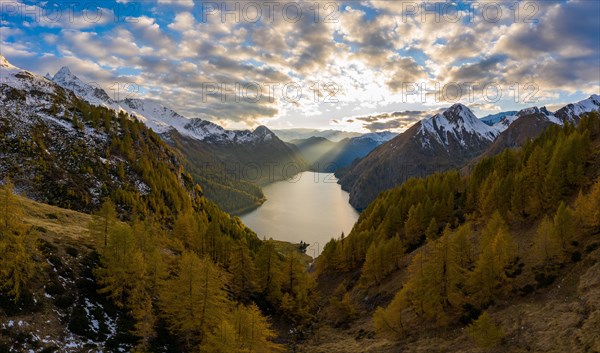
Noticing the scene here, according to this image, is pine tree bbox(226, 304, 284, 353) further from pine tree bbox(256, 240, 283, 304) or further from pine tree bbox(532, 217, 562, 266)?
pine tree bbox(532, 217, 562, 266)

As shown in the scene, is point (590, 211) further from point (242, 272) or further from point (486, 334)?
point (242, 272)

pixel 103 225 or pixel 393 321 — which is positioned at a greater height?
pixel 103 225

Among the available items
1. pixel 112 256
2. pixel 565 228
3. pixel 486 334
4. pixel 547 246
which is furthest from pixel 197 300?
A: pixel 565 228

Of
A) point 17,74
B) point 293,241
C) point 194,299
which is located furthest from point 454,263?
point 17,74

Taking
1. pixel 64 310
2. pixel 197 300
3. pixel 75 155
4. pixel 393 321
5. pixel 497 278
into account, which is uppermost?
pixel 75 155


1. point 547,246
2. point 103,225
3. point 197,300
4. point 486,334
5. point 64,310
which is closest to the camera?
point 486,334

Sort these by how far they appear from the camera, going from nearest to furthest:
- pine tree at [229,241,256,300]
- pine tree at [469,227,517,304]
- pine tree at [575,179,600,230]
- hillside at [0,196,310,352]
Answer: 1. hillside at [0,196,310,352]
2. pine tree at [469,227,517,304]
3. pine tree at [575,179,600,230]
4. pine tree at [229,241,256,300]

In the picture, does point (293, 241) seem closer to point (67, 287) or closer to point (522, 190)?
point (522, 190)

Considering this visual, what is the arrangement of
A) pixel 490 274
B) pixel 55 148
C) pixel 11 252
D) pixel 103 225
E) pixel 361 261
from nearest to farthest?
pixel 11 252 < pixel 490 274 < pixel 103 225 < pixel 361 261 < pixel 55 148

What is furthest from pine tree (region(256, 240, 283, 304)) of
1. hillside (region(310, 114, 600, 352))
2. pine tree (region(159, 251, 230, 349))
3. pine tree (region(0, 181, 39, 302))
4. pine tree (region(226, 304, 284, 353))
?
pine tree (region(0, 181, 39, 302))
